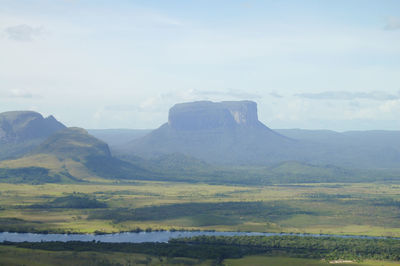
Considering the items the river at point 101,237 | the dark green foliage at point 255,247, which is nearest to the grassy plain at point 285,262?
the dark green foliage at point 255,247

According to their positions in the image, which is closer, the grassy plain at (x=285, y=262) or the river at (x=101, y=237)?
the grassy plain at (x=285, y=262)

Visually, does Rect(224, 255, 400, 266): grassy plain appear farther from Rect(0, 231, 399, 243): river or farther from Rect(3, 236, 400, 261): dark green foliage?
Rect(0, 231, 399, 243): river

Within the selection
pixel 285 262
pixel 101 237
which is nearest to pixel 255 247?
pixel 285 262

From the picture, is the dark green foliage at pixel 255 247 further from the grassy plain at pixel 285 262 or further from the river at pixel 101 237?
the river at pixel 101 237

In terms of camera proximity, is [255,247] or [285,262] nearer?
[285,262]

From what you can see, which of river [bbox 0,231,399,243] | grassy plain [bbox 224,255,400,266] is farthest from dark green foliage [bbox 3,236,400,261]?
river [bbox 0,231,399,243]

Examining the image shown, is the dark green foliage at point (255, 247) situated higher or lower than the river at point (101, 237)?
higher

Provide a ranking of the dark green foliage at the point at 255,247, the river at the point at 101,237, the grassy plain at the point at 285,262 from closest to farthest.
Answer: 1. the grassy plain at the point at 285,262
2. the dark green foliage at the point at 255,247
3. the river at the point at 101,237

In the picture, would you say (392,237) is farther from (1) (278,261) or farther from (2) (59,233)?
(2) (59,233)

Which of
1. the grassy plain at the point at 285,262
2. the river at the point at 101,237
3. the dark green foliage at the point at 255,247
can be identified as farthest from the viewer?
the river at the point at 101,237

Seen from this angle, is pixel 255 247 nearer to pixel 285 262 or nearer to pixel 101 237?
pixel 285 262

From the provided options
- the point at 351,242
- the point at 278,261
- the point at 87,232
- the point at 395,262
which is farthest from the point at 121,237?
the point at 395,262
